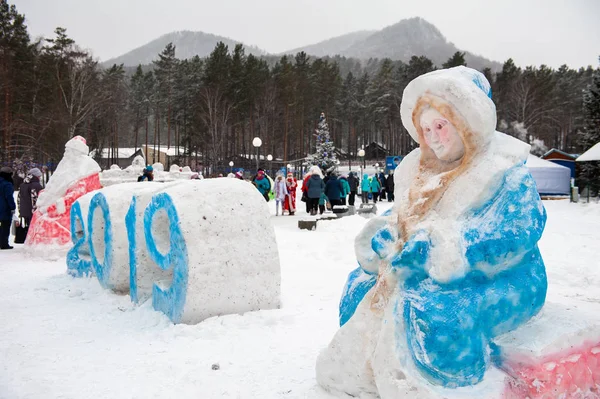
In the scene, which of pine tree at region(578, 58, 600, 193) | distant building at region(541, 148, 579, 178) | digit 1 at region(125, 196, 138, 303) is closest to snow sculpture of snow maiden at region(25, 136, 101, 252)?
digit 1 at region(125, 196, 138, 303)

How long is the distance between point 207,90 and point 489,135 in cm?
3563

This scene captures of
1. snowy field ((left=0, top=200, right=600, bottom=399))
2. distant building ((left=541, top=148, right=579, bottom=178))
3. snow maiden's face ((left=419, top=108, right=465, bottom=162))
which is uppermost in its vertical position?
distant building ((left=541, top=148, right=579, bottom=178))

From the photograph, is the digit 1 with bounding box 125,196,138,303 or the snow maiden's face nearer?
the snow maiden's face

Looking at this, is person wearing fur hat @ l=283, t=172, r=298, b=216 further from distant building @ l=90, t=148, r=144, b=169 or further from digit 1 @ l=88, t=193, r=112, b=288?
distant building @ l=90, t=148, r=144, b=169

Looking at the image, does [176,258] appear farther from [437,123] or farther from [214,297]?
[437,123]

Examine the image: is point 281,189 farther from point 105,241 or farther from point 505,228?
point 505,228

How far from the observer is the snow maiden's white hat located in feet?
8.25

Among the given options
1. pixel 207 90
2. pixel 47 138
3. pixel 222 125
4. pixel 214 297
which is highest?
pixel 207 90

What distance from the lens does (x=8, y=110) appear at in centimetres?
2350

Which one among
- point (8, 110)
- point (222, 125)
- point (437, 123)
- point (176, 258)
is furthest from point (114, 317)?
point (222, 125)

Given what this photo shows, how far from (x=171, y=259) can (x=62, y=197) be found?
5.17 m

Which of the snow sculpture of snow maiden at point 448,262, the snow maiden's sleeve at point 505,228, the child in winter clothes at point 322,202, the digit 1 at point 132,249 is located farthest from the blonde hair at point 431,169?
the child in winter clothes at point 322,202

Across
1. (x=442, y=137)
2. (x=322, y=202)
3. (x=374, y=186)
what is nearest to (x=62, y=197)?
(x=442, y=137)

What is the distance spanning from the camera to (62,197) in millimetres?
8500
